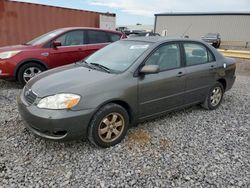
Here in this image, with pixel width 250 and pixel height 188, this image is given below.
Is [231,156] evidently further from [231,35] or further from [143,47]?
[231,35]

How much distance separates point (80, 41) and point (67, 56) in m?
0.64

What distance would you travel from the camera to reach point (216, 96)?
15.4 feet

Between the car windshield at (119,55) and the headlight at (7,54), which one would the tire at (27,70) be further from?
the car windshield at (119,55)

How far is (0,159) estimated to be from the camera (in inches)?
110

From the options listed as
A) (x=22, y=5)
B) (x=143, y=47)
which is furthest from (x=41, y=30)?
(x=143, y=47)

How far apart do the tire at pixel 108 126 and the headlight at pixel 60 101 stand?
1.11 feet

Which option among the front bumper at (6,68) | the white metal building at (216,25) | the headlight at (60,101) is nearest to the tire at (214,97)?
the headlight at (60,101)

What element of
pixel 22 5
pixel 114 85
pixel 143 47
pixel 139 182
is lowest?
pixel 139 182

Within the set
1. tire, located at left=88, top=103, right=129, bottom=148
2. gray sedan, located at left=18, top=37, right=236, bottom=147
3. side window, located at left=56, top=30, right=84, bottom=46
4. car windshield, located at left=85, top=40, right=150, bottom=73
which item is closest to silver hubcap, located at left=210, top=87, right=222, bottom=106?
gray sedan, located at left=18, top=37, right=236, bottom=147

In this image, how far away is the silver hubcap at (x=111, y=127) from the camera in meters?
3.02

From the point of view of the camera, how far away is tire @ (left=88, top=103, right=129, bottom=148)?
2.91m

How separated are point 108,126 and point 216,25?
36.3 meters

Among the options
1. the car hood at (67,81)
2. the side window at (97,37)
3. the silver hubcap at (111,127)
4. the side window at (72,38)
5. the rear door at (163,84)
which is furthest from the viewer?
the side window at (97,37)

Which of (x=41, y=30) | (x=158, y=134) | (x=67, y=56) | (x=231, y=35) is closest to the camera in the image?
(x=158, y=134)
